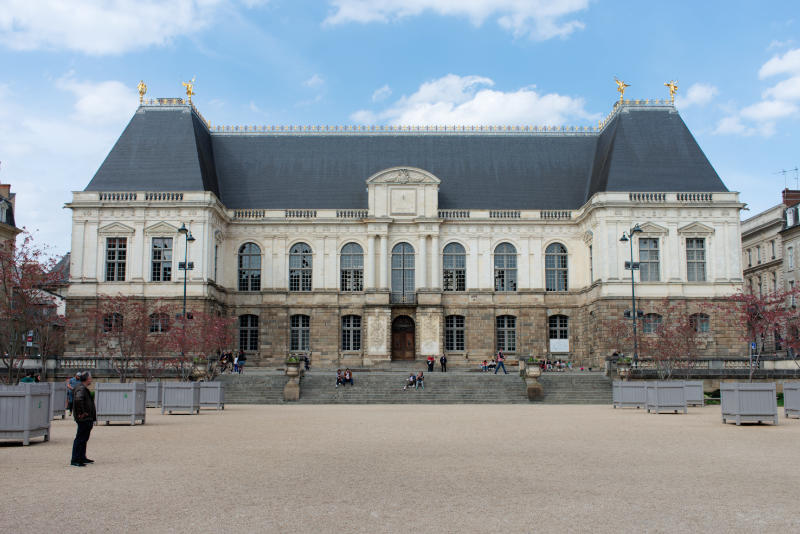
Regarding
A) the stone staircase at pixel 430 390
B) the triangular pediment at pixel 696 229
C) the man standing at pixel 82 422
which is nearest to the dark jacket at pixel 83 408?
the man standing at pixel 82 422

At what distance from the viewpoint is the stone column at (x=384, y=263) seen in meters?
49.5

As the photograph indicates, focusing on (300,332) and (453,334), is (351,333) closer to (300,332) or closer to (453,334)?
(300,332)

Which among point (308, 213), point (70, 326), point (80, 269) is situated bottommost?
point (70, 326)

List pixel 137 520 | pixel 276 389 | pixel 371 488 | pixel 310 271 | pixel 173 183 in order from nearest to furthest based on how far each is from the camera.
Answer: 1. pixel 137 520
2. pixel 371 488
3. pixel 276 389
4. pixel 173 183
5. pixel 310 271

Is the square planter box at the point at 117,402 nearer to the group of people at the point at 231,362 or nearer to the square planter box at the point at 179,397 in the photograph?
the square planter box at the point at 179,397

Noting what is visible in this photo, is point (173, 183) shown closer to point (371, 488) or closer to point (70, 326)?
point (70, 326)

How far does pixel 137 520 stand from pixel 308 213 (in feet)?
140

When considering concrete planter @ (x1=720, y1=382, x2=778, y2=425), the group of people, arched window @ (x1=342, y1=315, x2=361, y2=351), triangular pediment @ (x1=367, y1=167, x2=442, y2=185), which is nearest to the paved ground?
concrete planter @ (x1=720, y1=382, x2=778, y2=425)

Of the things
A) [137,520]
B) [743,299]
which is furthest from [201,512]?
[743,299]

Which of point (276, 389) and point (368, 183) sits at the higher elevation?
point (368, 183)

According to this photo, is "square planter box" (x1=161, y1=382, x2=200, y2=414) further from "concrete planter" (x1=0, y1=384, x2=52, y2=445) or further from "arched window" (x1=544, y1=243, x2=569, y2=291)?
"arched window" (x1=544, y1=243, x2=569, y2=291)

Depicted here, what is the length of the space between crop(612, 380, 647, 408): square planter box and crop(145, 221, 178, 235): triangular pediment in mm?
27739

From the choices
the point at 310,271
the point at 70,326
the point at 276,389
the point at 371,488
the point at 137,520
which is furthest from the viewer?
the point at 310,271

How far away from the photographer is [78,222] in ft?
152
